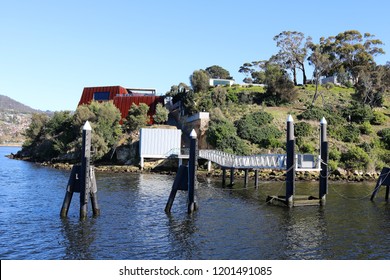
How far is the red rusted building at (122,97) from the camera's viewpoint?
242 ft

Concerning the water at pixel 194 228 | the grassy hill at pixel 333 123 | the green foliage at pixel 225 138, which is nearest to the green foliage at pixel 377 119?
the grassy hill at pixel 333 123

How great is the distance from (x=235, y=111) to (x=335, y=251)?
→ 46.8 metres

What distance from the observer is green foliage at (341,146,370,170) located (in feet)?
163

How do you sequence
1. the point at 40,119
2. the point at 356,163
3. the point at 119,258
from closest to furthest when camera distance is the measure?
the point at 119,258
the point at 356,163
the point at 40,119

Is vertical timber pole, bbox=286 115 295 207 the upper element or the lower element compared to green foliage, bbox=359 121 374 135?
lower

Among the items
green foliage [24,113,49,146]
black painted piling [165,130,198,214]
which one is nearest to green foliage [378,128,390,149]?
black painted piling [165,130,198,214]

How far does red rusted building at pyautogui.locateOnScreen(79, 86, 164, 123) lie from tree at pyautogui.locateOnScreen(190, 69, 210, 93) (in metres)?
6.26

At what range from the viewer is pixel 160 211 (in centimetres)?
2555

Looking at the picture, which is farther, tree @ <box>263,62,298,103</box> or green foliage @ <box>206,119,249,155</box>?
tree @ <box>263,62,298,103</box>

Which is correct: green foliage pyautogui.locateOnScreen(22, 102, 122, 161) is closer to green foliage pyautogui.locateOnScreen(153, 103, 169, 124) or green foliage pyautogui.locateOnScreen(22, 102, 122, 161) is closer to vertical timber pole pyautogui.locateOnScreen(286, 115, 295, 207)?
green foliage pyautogui.locateOnScreen(153, 103, 169, 124)

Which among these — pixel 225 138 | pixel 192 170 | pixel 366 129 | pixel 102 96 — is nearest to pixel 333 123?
pixel 366 129

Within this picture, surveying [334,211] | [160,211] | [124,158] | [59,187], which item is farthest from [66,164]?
[334,211]

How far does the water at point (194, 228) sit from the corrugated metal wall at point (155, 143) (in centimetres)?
2068
